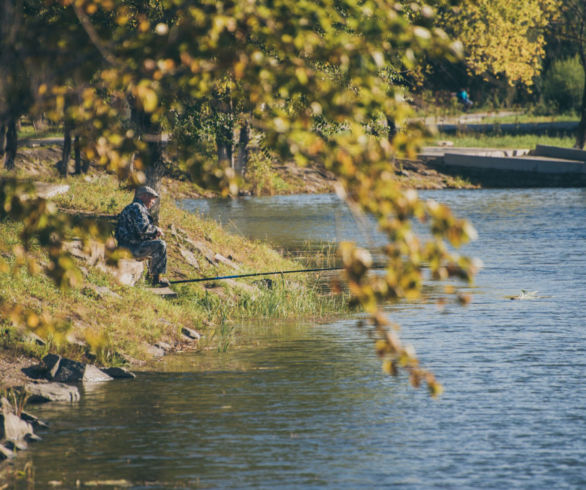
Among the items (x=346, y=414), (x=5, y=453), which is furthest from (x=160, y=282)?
(x=5, y=453)

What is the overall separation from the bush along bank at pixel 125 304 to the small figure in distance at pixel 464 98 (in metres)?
42.6

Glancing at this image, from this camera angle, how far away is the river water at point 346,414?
902cm

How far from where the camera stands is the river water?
9.02 meters

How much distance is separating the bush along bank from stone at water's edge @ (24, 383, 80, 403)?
0.5 inches

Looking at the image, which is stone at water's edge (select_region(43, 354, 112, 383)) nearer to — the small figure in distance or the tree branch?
the tree branch

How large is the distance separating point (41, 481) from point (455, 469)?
3.39 m

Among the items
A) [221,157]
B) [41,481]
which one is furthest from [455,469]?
[221,157]

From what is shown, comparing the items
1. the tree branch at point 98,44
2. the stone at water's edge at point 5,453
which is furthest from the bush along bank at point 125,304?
the tree branch at point 98,44

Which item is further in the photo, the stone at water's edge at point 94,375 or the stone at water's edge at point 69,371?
the stone at water's edge at point 94,375

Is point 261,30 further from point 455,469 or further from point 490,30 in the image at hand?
point 490,30

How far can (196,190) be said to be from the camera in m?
41.6

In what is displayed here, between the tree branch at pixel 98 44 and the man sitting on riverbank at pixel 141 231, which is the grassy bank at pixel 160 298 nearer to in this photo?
the man sitting on riverbank at pixel 141 231

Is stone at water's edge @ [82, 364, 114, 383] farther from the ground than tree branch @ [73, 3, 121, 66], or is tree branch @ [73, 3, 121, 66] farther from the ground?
tree branch @ [73, 3, 121, 66]

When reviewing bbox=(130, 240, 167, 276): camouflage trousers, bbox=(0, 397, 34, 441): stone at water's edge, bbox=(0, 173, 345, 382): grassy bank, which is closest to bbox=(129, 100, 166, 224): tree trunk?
bbox=(0, 173, 345, 382): grassy bank
